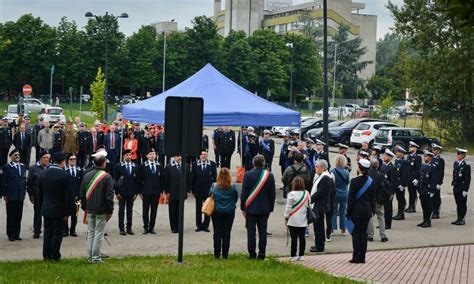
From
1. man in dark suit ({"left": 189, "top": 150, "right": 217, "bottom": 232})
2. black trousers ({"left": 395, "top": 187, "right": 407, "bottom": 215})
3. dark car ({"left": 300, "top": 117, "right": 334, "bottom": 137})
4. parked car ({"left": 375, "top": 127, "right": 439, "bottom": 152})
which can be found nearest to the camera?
man in dark suit ({"left": 189, "top": 150, "right": 217, "bottom": 232})

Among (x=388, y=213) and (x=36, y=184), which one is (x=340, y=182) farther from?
(x=36, y=184)

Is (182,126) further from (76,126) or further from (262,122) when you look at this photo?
(76,126)

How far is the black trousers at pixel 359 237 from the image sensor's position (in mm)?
11969

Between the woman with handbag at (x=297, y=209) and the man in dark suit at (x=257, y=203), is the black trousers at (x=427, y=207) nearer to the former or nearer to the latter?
the woman with handbag at (x=297, y=209)

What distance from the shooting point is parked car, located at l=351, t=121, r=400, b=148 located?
40281 mm

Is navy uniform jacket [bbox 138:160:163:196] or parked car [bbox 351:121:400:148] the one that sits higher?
parked car [bbox 351:121:400:148]

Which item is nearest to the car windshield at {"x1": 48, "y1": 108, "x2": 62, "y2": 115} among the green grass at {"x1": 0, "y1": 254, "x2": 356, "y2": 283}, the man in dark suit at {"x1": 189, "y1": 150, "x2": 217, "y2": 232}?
the man in dark suit at {"x1": 189, "y1": 150, "x2": 217, "y2": 232}

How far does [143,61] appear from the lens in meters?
77.1

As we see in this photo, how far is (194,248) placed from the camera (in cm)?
1327

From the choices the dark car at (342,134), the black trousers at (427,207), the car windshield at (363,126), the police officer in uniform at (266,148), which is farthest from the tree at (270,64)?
the black trousers at (427,207)

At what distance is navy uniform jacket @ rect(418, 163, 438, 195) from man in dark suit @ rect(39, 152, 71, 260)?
8.73 m

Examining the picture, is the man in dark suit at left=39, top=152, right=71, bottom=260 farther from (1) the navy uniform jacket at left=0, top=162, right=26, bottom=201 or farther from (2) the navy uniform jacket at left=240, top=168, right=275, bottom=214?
(2) the navy uniform jacket at left=240, top=168, right=275, bottom=214

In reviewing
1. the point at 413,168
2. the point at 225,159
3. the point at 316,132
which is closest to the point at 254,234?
the point at 413,168

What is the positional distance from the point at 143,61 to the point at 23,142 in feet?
179
